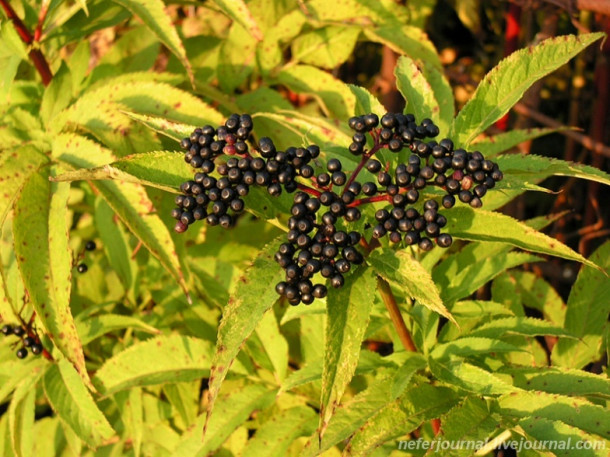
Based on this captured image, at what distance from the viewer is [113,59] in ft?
8.38

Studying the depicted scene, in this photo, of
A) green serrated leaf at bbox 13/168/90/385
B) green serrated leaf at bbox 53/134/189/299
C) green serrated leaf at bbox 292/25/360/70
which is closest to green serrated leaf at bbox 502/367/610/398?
green serrated leaf at bbox 53/134/189/299

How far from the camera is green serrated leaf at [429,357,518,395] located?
5.19 feet

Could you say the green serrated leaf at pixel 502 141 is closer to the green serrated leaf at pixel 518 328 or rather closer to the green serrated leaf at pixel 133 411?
the green serrated leaf at pixel 518 328

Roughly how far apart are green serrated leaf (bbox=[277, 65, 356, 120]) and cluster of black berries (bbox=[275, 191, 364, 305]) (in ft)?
3.80

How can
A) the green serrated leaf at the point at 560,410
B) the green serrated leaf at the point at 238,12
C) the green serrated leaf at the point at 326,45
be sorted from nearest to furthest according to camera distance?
1. the green serrated leaf at the point at 560,410
2. the green serrated leaf at the point at 238,12
3. the green serrated leaf at the point at 326,45

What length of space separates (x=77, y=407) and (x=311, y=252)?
3.97 ft

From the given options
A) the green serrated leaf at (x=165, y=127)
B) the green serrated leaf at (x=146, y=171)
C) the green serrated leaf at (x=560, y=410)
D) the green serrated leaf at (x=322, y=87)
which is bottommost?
the green serrated leaf at (x=560, y=410)

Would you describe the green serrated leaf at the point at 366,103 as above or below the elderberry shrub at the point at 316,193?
above

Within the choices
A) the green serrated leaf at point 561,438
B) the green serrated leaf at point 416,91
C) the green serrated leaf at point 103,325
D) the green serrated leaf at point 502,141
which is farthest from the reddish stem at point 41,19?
the green serrated leaf at point 561,438

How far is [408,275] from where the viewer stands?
52.9 inches

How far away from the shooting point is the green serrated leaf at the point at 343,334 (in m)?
1.25

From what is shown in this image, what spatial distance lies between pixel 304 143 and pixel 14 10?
119 cm

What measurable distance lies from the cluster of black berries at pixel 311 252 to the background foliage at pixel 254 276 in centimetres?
4

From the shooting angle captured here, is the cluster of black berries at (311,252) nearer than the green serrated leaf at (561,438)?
Yes
